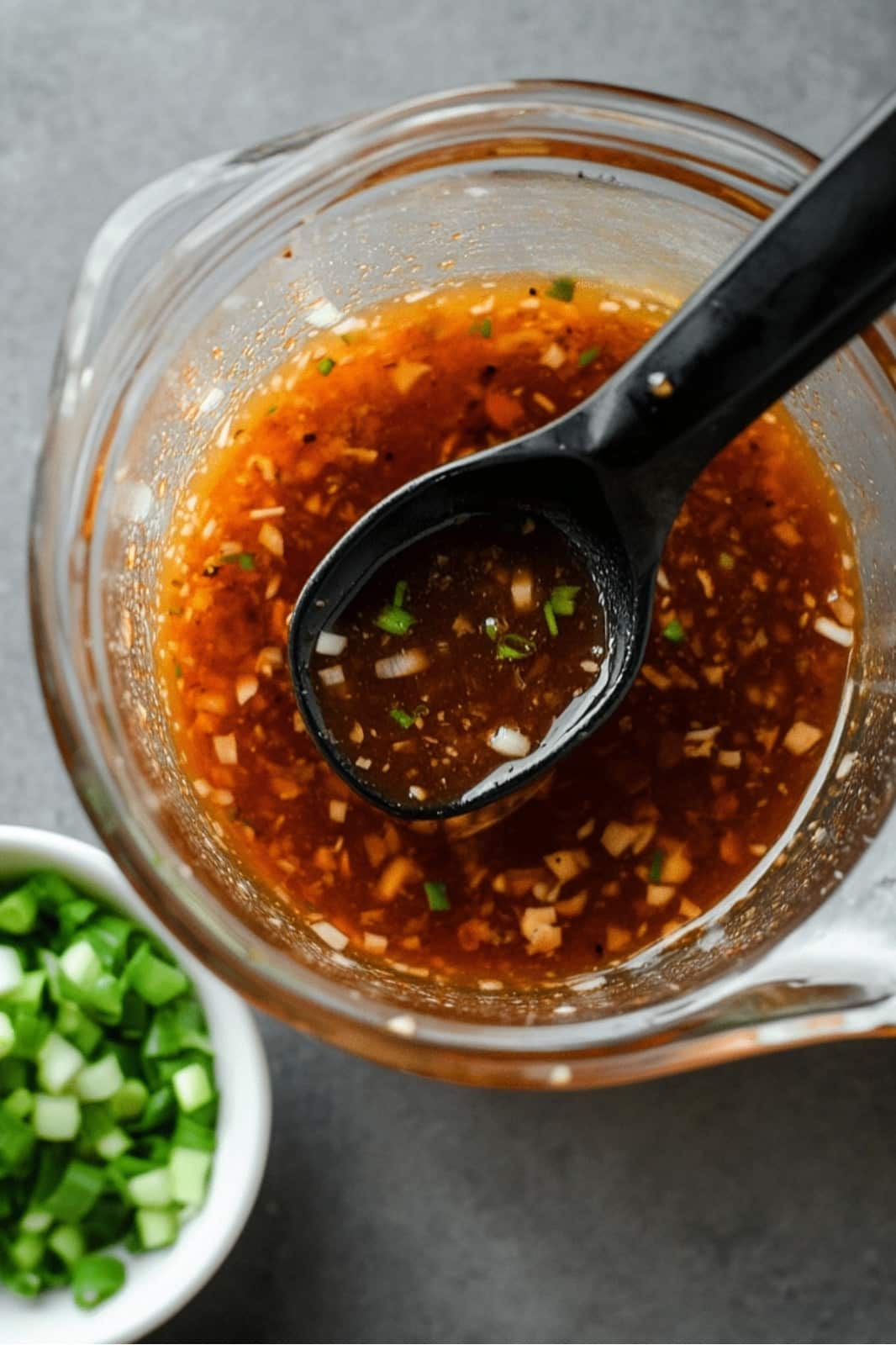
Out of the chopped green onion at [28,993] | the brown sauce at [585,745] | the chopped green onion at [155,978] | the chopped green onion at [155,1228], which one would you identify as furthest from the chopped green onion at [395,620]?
the chopped green onion at [155,1228]

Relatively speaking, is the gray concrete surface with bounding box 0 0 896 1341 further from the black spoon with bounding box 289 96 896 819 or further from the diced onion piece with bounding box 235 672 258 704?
the black spoon with bounding box 289 96 896 819

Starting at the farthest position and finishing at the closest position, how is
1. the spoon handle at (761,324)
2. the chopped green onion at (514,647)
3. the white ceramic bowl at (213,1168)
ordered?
1. the white ceramic bowl at (213,1168)
2. the chopped green onion at (514,647)
3. the spoon handle at (761,324)

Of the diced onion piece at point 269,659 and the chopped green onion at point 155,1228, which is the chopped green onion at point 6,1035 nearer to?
the chopped green onion at point 155,1228

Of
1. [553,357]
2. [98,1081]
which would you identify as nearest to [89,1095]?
[98,1081]

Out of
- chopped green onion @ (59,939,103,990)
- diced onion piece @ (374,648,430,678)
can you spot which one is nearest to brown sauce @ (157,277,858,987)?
diced onion piece @ (374,648,430,678)

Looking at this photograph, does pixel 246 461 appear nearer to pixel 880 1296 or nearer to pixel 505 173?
pixel 505 173

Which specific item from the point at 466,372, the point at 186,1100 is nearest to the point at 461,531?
the point at 466,372
